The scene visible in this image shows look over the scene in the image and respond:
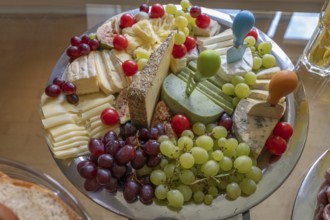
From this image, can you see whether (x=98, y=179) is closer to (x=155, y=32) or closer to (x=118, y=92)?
(x=118, y=92)

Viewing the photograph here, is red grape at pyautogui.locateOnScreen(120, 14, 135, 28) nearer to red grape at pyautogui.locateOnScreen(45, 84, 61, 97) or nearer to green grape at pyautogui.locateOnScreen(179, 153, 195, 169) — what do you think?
red grape at pyautogui.locateOnScreen(45, 84, 61, 97)

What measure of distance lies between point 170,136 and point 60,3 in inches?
29.0

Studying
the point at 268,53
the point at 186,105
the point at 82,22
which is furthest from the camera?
the point at 82,22

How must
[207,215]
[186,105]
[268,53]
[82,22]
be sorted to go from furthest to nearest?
[82,22] < [268,53] < [186,105] < [207,215]

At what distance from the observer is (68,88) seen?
0.92 m

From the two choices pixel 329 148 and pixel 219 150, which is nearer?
pixel 219 150

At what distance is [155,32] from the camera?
1.04 m

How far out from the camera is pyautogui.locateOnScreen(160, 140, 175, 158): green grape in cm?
80

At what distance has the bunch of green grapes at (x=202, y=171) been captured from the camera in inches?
31.1

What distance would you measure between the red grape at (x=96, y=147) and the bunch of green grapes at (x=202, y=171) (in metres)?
0.12

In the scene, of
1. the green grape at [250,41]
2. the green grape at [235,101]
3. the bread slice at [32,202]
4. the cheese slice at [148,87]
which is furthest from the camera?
the green grape at [250,41]

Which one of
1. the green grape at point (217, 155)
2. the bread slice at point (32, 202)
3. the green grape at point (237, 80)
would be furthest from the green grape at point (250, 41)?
the bread slice at point (32, 202)

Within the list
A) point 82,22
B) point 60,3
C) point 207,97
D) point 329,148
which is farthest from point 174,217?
point 60,3

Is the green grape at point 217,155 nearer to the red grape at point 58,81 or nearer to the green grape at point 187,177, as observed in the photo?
the green grape at point 187,177
